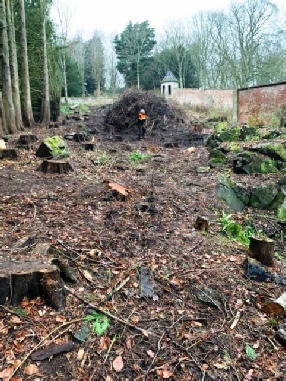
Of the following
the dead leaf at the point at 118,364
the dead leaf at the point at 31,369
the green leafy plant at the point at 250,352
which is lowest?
the green leafy plant at the point at 250,352

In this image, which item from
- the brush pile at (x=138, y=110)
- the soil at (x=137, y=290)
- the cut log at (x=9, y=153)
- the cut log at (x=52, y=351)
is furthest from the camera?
the brush pile at (x=138, y=110)

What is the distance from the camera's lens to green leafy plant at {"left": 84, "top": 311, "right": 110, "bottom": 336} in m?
2.65

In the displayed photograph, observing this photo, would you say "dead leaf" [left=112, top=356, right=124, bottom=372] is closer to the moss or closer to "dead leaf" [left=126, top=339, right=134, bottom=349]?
"dead leaf" [left=126, top=339, right=134, bottom=349]

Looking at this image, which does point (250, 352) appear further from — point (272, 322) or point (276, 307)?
point (276, 307)

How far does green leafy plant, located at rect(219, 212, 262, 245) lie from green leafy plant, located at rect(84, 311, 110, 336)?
9.45ft

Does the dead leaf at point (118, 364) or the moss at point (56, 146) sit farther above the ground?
the moss at point (56, 146)

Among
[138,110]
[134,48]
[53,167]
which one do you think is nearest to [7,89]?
[53,167]

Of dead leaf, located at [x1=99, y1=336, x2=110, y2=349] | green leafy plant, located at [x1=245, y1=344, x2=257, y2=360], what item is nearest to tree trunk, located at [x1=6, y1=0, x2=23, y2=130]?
dead leaf, located at [x1=99, y1=336, x2=110, y2=349]

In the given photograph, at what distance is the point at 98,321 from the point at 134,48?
136 feet

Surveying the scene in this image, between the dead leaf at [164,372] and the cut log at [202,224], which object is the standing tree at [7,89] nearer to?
the cut log at [202,224]

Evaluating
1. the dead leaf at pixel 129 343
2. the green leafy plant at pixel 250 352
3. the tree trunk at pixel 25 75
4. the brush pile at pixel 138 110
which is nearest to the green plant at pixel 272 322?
the green leafy plant at pixel 250 352

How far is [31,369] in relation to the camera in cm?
223

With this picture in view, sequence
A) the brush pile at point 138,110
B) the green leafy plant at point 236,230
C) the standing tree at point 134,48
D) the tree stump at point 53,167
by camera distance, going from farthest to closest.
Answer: the standing tree at point 134,48 < the brush pile at point 138,110 < the tree stump at point 53,167 < the green leafy plant at point 236,230

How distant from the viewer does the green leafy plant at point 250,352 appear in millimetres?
2688
